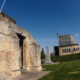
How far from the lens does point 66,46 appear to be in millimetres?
49312

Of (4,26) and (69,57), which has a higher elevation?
(4,26)

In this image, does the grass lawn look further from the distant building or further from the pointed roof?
the pointed roof

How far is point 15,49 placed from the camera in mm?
11250

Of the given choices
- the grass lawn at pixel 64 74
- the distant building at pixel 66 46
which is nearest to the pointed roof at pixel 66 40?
the distant building at pixel 66 46

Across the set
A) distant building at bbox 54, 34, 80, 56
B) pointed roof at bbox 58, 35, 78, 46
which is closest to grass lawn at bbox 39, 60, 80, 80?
distant building at bbox 54, 34, 80, 56

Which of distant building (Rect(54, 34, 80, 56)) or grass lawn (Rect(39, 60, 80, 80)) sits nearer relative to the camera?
grass lawn (Rect(39, 60, 80, 80))

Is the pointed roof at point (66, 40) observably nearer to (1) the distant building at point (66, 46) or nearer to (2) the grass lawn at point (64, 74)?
(1) the distant building at point (66, 46)

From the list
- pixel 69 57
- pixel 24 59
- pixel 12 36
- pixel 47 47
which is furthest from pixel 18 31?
pixel 69 57

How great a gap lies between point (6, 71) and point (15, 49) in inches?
97.6

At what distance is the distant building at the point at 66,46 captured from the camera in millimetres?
48116

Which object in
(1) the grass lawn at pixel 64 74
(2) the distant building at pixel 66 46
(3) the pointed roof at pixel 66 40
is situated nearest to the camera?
(1) the grass lawn at pixel 64 74

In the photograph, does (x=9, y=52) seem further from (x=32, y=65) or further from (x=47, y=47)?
(x=47, y=47)

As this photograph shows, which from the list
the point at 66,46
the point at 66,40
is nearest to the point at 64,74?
the point at 66,46

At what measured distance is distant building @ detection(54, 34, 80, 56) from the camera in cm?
4812
